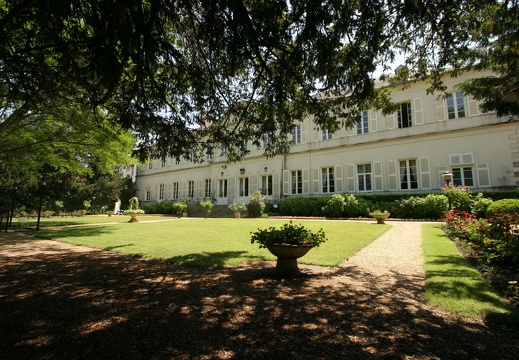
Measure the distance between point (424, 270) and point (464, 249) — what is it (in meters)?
2.54

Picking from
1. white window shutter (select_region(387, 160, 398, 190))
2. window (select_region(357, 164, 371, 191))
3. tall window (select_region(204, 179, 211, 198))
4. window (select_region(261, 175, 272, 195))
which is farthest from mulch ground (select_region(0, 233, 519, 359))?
tall window (select_region(204, 179, 211, 198))

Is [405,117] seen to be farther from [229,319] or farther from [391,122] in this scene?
[229,319]

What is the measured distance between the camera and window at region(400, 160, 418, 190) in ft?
59.6

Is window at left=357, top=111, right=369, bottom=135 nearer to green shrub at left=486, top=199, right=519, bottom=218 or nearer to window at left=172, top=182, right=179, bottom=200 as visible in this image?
green shrub at left=486, top=199, right=519, bottom=218

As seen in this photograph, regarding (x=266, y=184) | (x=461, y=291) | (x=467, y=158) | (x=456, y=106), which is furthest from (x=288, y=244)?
(x=266, y=184)

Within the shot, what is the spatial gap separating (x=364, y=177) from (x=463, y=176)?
18.7 ft

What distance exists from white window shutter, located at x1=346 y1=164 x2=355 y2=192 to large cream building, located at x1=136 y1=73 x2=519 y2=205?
69 mm

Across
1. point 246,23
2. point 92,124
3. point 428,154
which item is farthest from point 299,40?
point 428,154

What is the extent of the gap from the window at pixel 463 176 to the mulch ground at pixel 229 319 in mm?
15275

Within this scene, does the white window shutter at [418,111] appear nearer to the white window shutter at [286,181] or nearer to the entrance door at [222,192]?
the white window shutter at [286,181]

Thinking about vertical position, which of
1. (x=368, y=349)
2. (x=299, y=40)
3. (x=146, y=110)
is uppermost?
(x=299, y=40)

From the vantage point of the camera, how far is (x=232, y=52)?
441cm

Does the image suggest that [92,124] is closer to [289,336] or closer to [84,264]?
[84,264]

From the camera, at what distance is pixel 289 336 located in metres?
2.79
